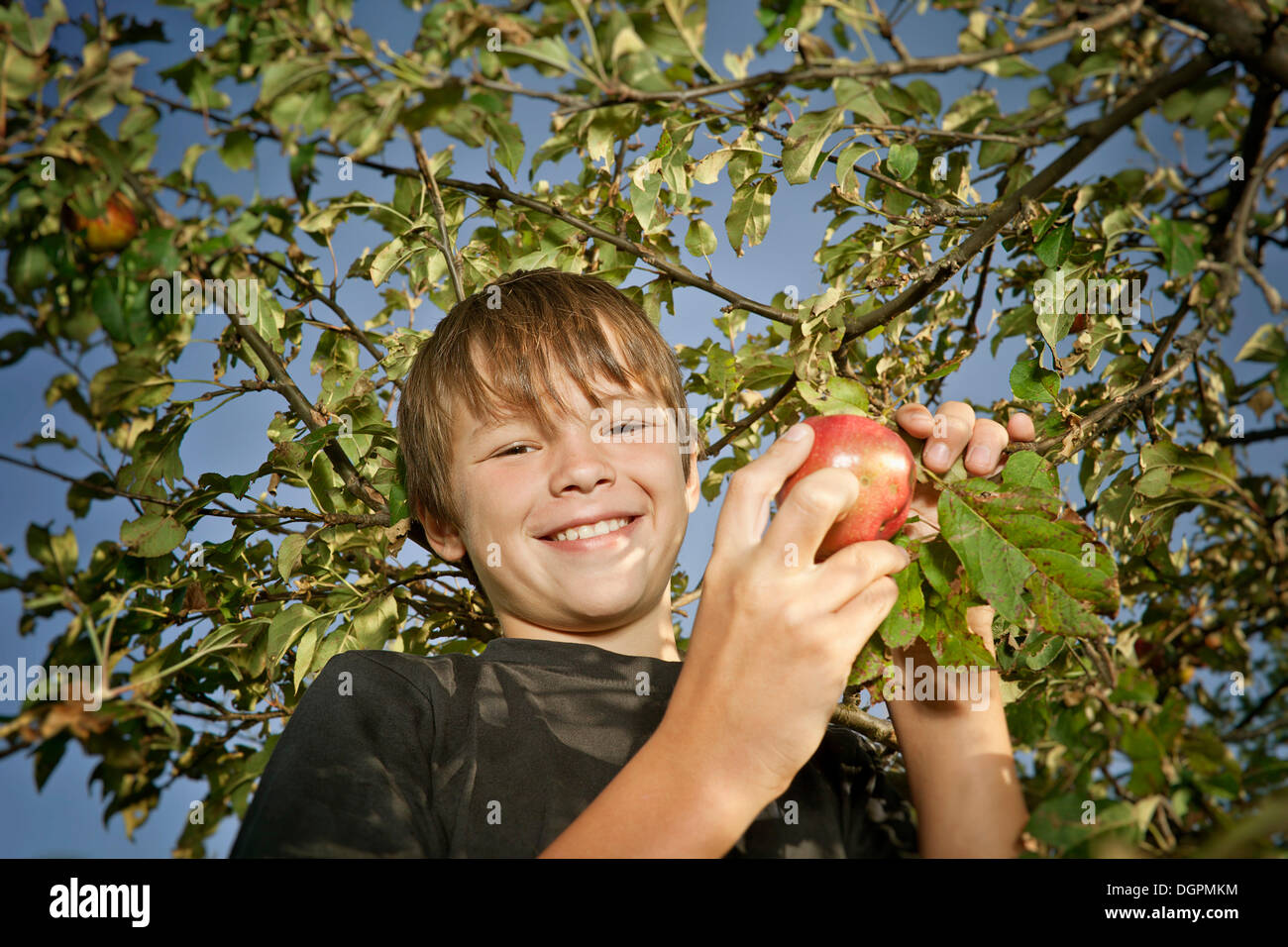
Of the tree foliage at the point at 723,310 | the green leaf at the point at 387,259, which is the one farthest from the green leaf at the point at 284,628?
the green leaf at the point at 387,259

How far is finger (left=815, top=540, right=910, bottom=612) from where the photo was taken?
1.08 metres

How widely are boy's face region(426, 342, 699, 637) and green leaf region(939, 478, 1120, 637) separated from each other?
2.15ft

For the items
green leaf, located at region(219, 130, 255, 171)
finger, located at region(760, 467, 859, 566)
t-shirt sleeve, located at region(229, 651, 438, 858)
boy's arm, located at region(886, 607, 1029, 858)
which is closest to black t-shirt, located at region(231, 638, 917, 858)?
t-shirt sleeve, located at region(229, 651, 438, 858)

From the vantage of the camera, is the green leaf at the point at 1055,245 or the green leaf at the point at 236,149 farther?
the green leaf at the point at 1055,245

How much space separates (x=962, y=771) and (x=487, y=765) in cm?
72

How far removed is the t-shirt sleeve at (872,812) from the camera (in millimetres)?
1445

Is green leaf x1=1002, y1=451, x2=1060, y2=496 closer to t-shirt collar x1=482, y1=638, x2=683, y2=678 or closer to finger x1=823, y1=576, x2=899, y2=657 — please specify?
finger x1=823, y1=576, x2=899, y2=657

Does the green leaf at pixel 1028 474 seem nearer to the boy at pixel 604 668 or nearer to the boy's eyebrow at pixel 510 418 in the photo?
the boy at pixel 604 668

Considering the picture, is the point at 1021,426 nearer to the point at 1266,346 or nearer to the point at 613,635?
the point at 1266,346

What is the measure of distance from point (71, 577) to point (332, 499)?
67 cm

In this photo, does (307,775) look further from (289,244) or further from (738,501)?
(289,244)

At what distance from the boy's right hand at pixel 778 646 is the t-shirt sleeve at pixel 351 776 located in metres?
0.39

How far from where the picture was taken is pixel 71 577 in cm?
125
